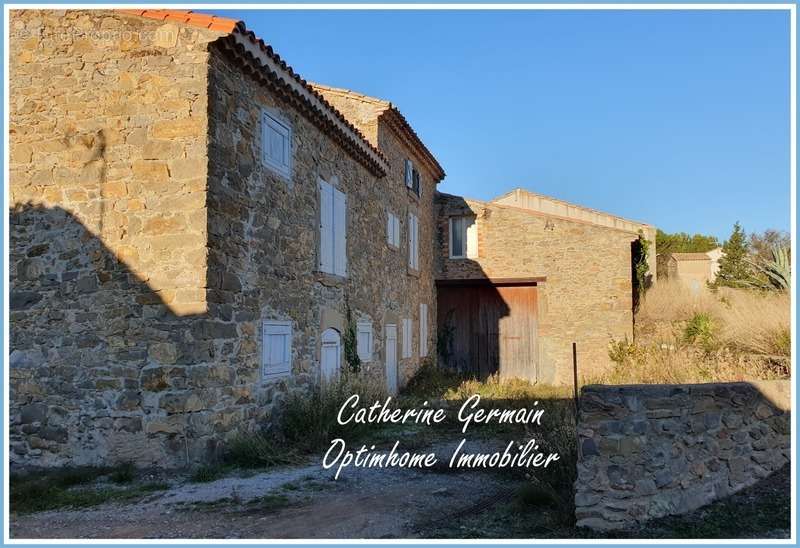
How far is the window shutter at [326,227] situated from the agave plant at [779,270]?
24.7 ft

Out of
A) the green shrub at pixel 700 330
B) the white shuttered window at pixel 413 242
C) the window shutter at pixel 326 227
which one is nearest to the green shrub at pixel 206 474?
the window shutter at pixel 326 227

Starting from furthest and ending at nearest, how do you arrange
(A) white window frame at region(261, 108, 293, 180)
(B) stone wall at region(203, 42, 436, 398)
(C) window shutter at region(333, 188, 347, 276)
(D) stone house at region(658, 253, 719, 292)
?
(D) stone house at region(658, 253, 719, 292)
(C) window shutter at region(333, 188, 347, 276)
(A) white window frame at region(261, 108, 293, 180)
(B) stone wall at region(203, 42, 436, 398)

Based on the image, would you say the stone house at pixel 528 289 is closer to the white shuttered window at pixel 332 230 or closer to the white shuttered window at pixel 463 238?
the white shuttered window at pixel 463 238

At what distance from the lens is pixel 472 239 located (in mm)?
18750

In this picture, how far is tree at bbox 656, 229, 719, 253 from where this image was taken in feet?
112

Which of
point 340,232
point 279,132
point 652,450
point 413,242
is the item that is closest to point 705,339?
point 413,242

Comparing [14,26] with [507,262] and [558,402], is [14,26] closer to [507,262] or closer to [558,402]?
[558,402]

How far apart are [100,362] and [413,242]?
990 centimetres

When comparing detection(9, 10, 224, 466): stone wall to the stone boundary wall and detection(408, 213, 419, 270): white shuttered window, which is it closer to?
the stone boundary wall

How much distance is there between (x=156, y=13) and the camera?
8.05 meters

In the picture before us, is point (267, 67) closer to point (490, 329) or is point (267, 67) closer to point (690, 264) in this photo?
point (490, 329)

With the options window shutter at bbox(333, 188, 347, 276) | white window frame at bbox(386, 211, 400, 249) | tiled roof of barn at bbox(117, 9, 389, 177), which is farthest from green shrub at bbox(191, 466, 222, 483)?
white window frame at bbox(386, 211, 400, 249)

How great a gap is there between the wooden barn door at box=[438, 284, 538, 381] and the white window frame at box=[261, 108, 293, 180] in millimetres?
9868

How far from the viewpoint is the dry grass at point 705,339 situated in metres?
10.5
